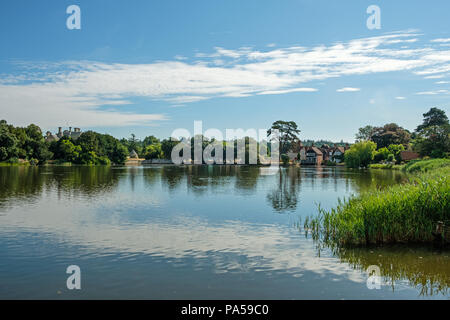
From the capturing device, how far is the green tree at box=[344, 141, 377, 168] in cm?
9406

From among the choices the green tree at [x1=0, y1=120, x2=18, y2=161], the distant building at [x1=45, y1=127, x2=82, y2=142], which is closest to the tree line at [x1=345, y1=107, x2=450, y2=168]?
the green tree at [x1=0, y1=120, x2=18, y2=161]

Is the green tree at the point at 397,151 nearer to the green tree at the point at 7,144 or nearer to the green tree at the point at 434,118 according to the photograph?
the green tree at the point at 434,118

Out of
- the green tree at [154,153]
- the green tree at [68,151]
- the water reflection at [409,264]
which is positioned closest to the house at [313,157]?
the green tree at [154,153]

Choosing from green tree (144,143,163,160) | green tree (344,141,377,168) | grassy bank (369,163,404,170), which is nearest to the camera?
grassy bank (369,163,404,170)

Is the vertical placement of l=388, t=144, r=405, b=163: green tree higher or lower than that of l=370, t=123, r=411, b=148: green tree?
lower

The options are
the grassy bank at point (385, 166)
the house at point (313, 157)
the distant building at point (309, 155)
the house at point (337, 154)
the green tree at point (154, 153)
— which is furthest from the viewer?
the green tree at point (154, 153)

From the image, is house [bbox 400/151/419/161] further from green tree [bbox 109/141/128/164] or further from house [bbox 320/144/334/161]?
green tree [bbox 109/141/128/164]

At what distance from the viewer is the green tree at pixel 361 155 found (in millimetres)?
94062

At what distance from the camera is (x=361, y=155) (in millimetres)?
94250

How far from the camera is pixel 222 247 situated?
14484 mm

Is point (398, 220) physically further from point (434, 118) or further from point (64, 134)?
point (64, 134)
